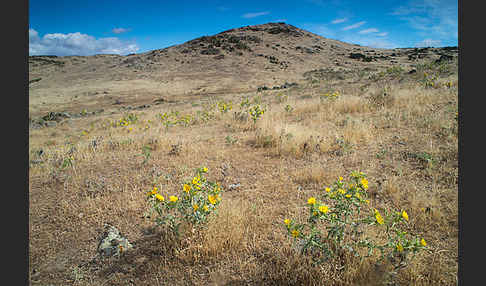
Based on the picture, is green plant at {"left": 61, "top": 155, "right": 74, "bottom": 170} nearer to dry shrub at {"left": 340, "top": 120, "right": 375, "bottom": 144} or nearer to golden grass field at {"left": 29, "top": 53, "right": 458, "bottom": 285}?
golden grass field at {"left": 29, "top": 53, "right": 458, "bottom": 285}

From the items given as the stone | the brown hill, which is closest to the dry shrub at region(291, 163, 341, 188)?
the stone

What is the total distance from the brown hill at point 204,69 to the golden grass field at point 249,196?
18.2 metres

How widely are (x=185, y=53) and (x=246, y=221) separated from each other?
151 ft

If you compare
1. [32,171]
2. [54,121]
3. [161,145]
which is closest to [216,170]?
[161,145]

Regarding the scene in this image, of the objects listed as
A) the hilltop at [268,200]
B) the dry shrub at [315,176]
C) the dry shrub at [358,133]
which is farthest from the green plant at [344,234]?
the dry shrub at [358,133]

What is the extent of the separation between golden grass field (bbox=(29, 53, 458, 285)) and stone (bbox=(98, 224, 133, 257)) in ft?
0.26

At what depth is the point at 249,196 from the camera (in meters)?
3.65

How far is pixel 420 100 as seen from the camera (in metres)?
7.57

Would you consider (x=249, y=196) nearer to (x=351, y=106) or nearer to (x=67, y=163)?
(x=67, y=163)

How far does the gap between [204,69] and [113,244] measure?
36.0 m

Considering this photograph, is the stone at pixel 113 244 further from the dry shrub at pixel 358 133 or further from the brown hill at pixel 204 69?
the brown hill at pixel 204 69

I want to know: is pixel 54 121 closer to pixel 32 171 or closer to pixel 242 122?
pixel 32 171

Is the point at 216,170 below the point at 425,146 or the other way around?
below

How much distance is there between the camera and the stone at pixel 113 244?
2609mm
